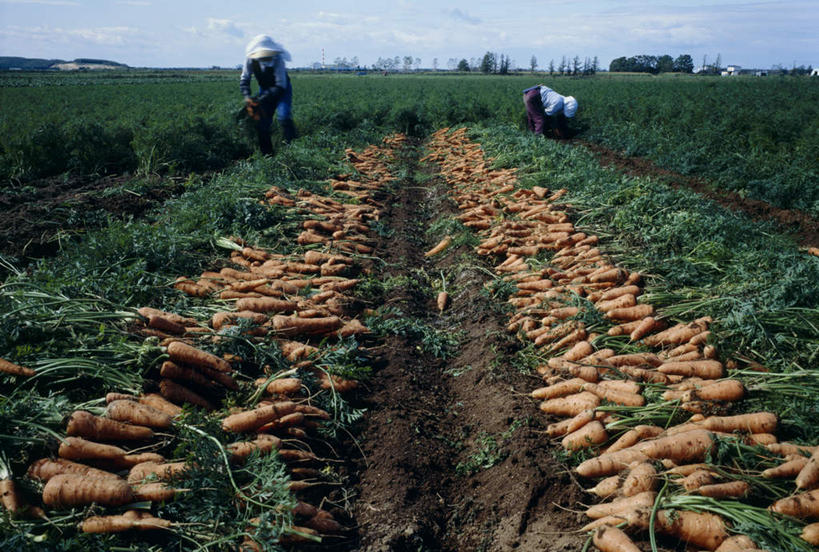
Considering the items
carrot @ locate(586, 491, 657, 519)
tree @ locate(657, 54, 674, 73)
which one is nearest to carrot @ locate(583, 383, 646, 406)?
carrot @ locate(586, 491, 657, 519)

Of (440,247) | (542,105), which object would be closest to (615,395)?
(440,247)

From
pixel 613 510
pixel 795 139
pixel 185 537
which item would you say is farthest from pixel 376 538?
pixel 795 139

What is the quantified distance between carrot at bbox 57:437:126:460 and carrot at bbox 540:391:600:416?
2.54m

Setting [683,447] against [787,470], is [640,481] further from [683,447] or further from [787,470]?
[787,470]

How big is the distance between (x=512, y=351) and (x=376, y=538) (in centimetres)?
202

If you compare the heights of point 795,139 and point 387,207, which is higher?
point 795,139

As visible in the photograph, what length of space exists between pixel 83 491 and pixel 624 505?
2.48m

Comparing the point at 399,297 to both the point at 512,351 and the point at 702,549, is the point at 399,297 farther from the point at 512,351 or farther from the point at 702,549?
the point at 702,549

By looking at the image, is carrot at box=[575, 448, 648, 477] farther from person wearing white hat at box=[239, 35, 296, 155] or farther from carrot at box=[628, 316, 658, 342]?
person wearing white hat at box=[239, 35, 296, 155]

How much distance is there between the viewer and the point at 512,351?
4055 millimetres

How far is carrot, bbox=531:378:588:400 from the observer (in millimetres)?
3332

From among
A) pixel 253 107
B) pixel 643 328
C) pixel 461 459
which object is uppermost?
pixel 253 107

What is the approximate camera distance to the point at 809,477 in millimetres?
2166

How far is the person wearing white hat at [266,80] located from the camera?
29.8 feet
